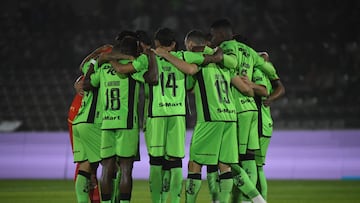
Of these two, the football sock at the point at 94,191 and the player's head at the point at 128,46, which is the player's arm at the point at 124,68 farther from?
the football sock at the point at 94,191

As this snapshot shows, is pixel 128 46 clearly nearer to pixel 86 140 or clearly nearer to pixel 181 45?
pixel 86 140

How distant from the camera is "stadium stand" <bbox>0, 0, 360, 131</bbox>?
17594 mm

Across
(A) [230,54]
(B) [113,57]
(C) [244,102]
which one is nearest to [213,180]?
(C) [244,102]

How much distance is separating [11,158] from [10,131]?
0.60 meters

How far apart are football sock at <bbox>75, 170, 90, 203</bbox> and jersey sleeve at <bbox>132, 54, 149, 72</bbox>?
1.38 m

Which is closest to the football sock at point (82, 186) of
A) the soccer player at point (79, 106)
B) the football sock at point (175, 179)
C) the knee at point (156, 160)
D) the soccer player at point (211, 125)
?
the soccer player at point (79, 106)

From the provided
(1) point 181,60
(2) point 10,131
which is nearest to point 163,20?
(2) point 10,131

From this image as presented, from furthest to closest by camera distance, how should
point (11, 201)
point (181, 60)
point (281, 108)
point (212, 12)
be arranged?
point (212, 12)
point (281, 108)
point (11, 201)
point (181, 60)

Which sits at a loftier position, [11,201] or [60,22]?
[60,22]

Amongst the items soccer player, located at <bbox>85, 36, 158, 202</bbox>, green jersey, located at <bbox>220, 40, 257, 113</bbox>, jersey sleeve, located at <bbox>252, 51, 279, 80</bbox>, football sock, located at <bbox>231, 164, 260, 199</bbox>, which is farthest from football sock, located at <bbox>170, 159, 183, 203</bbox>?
jersey sleeve, located at <bbox>252, 51, 279, 80</bbox>

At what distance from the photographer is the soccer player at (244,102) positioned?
31.5 ft

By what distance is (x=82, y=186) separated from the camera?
944cm

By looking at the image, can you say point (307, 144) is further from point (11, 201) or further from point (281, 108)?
point (11, 201)

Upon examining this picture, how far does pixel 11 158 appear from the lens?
16.8 meters
